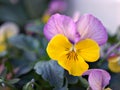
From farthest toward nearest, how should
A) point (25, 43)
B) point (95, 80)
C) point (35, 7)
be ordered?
point (35, 7) < point (25, 43) < point (95, 80)

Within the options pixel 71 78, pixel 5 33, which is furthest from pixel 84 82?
pixel 5 33

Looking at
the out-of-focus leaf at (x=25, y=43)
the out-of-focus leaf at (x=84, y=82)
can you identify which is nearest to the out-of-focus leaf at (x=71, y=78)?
the out-of-focus leaf at (x=84, y=82)

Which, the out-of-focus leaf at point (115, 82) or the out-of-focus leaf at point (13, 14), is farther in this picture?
the out-of-focus leaf at point (13, 14)

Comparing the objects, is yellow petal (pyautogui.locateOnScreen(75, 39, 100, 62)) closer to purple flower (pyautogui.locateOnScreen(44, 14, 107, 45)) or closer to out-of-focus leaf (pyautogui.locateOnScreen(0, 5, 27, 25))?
purple flower (pyautogui.locateOnScreen(44, 14, 107, 45))

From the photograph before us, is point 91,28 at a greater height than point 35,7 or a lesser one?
greater

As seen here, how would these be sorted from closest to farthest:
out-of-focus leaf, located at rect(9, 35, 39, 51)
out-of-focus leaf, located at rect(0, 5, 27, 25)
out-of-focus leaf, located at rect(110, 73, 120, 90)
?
out-of-focus leaf, located at rect(110, 73, 120, 90), out-of-focus leaf, located at rect(9, 35, 39, 51), out-of-focus leaf, located at rect(0, 5, 27, 25)

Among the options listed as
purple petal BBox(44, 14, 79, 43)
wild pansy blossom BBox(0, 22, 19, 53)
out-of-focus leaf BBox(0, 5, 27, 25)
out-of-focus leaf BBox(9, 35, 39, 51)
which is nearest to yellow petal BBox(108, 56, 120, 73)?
purple petal BBox(44, 14, 79, 43)

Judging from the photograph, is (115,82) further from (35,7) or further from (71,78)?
(35,7)

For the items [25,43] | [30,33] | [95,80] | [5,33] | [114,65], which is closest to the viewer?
[95,80]

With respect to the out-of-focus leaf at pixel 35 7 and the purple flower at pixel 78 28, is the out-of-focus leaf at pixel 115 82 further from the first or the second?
the out-of-focus leaf at pixel 35 7
